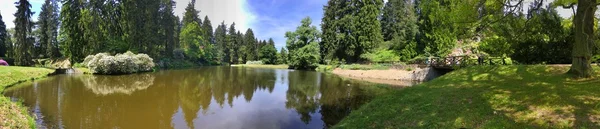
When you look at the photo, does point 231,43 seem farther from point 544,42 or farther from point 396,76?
point 544,42

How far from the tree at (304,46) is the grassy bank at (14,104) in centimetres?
3581

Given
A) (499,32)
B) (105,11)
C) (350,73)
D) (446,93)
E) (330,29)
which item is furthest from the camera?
(330,29)

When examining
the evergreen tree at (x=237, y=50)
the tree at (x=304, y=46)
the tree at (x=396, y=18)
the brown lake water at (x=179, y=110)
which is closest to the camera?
the brown lake water at (x=179, y=110)

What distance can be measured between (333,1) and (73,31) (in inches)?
1621

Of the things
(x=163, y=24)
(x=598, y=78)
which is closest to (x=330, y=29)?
(x=163, y=24)

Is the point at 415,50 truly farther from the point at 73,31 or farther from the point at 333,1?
the point at 73,31

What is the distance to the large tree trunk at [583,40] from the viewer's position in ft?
33.6

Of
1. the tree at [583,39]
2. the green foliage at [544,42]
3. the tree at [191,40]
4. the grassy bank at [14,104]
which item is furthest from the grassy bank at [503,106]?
the tree at [191,40]

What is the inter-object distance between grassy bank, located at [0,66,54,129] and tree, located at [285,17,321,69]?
3581cm

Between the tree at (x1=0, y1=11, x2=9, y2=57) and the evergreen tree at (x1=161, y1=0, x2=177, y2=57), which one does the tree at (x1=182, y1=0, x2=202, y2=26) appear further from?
the tree at (x1=0, y1=11, x2=9, y2=57)

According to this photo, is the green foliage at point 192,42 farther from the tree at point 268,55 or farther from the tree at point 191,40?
the tree at point 268,55

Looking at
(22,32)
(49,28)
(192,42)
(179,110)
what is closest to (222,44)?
(192,42)

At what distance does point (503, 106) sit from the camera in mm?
8289

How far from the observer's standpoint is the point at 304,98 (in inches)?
719
